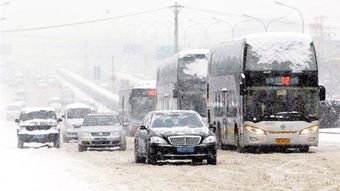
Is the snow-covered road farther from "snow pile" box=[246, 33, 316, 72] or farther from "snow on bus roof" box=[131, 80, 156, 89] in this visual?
"snow on bus roof" box=[131, 80, 156, 89]

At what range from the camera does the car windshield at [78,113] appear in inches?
2034

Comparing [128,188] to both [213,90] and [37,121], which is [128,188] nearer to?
[213,90]

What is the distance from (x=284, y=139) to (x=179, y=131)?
6858mm

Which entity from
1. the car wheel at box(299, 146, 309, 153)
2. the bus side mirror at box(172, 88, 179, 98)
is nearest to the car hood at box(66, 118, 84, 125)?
the bus side mirror at box(172, 88, 179, 98)

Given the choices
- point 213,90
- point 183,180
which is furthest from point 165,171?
point 213,90

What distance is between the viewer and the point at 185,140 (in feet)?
82.9

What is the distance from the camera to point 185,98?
42.7 metres

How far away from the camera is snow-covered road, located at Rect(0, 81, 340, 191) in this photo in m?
18.0

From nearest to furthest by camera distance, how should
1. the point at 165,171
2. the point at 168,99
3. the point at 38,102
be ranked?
the point at 165,171, the point at 168,99, the point at 38,102

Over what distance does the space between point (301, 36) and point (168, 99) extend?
46.7 feet

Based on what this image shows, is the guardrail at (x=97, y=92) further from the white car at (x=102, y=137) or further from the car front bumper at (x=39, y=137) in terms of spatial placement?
the white car at (x=102, y=137)

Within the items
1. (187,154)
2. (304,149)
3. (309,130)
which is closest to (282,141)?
(309,130)

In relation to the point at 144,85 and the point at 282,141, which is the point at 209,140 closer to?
the point at 282,141

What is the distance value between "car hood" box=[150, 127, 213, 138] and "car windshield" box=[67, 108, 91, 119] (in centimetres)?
2610
